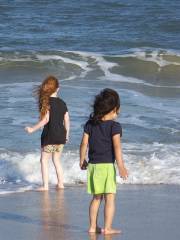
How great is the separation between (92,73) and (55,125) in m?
9.91

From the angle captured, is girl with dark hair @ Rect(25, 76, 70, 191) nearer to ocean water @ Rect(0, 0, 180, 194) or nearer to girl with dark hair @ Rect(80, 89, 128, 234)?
ocean water @ Rect(0, 0, 180, 194)

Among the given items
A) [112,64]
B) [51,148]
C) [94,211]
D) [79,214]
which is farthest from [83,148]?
[112,64]

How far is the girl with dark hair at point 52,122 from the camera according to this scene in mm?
8758

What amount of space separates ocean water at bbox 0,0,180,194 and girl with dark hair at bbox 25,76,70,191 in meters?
0.41

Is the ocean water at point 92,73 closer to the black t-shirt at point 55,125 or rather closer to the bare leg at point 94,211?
the black t-shirt at point 55,125

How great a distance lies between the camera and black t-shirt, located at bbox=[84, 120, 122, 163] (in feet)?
21.2

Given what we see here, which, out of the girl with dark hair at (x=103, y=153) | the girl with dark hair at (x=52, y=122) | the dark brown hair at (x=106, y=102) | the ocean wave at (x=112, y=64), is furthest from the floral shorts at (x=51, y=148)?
the ocean wave at (x=112, y=64)

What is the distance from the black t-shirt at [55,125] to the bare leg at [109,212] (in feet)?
8.06

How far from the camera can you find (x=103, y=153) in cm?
652

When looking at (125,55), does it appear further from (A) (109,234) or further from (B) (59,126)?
(A) (109,234)

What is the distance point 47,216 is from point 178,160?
3415 mm

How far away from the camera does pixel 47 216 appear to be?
24.1 ft

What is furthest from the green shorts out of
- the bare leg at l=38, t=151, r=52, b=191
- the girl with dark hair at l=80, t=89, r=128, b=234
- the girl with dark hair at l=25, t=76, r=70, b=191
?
the bare leg at l=38, t=151, r=52, b=191

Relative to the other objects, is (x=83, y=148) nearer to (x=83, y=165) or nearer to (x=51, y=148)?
(x=83, y=165)
